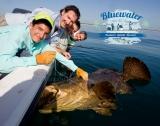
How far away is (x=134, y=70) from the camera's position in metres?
7.76

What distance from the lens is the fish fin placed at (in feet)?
24.4

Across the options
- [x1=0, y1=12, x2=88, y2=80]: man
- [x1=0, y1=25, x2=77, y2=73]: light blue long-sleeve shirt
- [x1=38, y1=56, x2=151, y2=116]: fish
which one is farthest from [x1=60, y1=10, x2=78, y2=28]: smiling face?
[x1=0, y1=25, x2=77, y2=73]: light blue long-sleeve shirt

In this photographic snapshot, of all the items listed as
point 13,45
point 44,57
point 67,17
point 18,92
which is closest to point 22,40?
point 13,45

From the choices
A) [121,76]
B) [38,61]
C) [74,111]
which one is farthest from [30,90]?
[121,76]

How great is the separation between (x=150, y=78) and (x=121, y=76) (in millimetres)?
1268

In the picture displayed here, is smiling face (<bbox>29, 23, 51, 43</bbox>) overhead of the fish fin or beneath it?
overhead

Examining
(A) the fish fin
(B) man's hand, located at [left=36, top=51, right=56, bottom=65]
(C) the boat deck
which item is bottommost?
(A) the fish fin

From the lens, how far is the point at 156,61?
11125 mm

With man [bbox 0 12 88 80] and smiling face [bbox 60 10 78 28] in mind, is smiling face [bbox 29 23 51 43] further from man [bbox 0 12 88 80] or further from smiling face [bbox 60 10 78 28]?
smiling face [bbox 60 10 78 28]

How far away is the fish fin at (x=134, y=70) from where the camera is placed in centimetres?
743

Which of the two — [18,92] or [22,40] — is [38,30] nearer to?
[22,40]

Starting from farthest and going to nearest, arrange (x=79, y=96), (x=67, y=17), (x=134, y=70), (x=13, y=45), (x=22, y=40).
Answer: (x=134, y=70), (x=67, y=17), (x=79, y=96), (x=22, y=40), (x=13, y=45)

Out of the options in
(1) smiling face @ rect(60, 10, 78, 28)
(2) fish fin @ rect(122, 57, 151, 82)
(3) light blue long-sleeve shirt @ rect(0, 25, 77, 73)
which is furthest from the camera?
(2) fish fin @ rect(122, 57, 151, 82)

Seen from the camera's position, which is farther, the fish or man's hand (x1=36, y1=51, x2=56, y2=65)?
the fish
